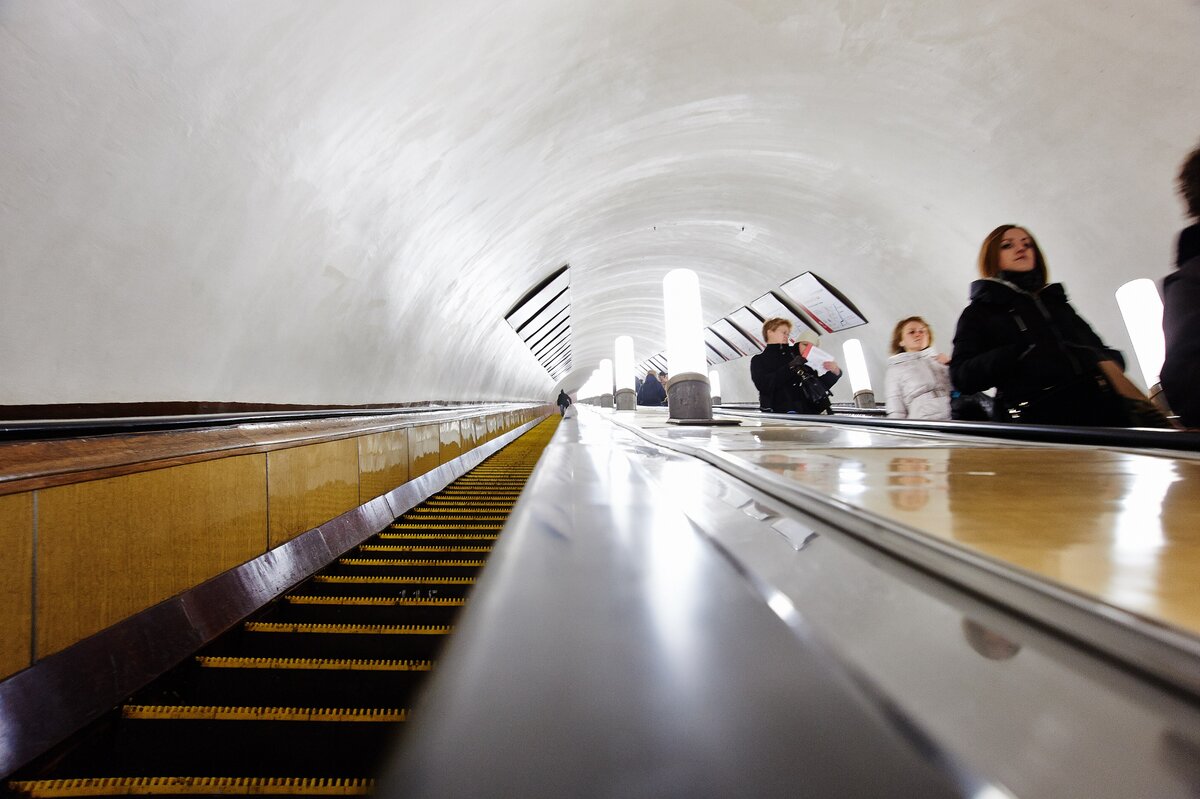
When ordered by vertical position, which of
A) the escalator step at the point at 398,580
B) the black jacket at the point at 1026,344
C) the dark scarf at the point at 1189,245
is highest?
the dark scarf at the point at 1189,245

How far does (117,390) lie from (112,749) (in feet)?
7.64

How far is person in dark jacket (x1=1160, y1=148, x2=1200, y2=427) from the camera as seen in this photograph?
6.59ft

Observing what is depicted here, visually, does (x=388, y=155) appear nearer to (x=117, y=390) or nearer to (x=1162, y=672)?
(x=117, y=390)

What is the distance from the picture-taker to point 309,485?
2875mm

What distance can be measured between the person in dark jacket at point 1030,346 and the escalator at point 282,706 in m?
2.91

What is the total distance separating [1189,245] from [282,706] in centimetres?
334

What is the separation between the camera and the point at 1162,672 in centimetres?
56

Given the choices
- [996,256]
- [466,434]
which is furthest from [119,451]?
[466,434]

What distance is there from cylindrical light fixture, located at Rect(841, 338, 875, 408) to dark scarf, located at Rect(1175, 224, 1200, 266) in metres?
10.5

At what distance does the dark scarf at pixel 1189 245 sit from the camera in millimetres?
2080

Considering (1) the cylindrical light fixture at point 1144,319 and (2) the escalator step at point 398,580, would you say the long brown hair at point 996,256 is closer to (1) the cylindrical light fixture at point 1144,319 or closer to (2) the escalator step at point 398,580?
(2) the escalator step at point 398,580

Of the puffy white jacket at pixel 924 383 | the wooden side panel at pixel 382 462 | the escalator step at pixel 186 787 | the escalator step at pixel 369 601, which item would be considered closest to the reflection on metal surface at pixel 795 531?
the escalator step at pixel 186 787

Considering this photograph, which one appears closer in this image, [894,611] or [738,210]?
[894,611]

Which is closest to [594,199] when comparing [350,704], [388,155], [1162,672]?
[388,155]
